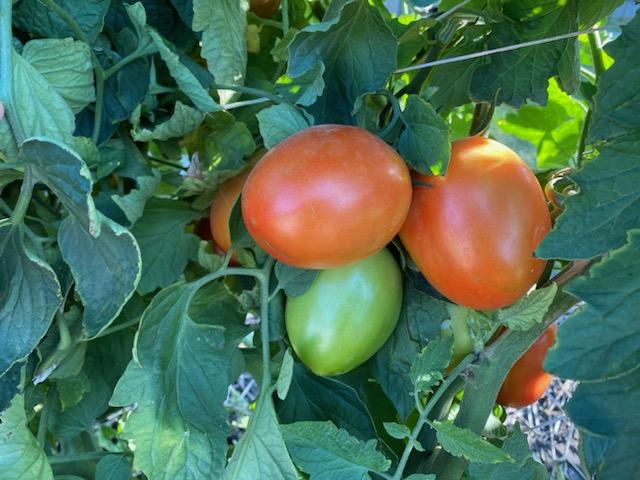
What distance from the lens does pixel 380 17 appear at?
54 centimetres

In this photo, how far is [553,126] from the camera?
81cm

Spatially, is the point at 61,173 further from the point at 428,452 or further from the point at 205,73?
the point at 428,452

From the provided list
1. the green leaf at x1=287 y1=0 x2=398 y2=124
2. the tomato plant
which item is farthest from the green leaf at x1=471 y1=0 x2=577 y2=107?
the green leaf at x1=287 y1=0 x2=398 y2=124

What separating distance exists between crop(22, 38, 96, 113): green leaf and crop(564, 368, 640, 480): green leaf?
17.5 inches

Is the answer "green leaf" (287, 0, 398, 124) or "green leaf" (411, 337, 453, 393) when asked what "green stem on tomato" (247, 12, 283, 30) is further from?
"green leaf" (411, 337, 453, 393)

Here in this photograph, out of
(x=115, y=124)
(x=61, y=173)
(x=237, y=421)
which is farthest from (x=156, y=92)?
(x=237, y=421)

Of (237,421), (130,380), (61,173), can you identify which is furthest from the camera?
(237,421)

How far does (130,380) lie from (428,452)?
272 mm

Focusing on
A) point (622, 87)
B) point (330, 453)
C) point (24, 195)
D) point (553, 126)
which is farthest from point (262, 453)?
point (553, 126)

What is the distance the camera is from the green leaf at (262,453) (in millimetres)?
538

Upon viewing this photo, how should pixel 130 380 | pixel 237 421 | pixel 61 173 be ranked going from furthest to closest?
pixel 237 421, pixel 130 380, pixel 61 173

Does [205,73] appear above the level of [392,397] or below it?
above

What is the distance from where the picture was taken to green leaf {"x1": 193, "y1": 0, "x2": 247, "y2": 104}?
0.57 metres

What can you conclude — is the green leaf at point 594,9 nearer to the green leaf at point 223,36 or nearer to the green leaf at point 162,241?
the green leaf at point 223,36
